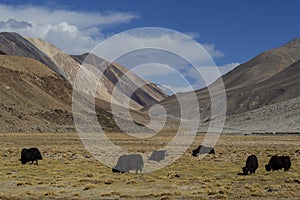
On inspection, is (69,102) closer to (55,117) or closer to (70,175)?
(55,117)

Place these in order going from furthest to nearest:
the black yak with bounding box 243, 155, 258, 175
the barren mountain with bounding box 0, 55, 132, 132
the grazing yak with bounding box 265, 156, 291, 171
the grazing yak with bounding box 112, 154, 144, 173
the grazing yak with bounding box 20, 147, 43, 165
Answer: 1. the barren mountain with bounding box 0, 55, 132, 132
2. the grazing yak with bounding box 20, 147, 43, 165
3. the grazing yak with bounding box 265, 156, 291, 171
4. the grazing yak with bounding box 112, 154, 144, 173
5. the black yak with bounding box 243, 155, 258, 175

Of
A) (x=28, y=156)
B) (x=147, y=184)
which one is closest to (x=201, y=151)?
(x=28, y=156)

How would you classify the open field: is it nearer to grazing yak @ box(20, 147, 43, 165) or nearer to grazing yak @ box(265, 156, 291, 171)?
grazing yak @ box(265, 156, 291, 171)

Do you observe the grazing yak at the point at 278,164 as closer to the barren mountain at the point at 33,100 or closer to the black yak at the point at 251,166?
the black yak at the point at 251,166

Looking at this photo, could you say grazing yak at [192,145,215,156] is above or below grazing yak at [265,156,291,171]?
above

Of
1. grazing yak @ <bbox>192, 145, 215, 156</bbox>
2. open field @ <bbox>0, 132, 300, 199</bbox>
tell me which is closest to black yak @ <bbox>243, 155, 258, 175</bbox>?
open field @ <bbox>0, 132, 300, 199</bbox>

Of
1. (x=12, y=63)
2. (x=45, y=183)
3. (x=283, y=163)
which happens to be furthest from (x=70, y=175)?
(x=12, y=63)

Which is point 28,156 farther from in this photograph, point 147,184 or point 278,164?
point 278,164

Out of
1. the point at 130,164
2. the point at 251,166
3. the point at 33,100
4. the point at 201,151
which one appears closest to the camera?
the point at 251,166

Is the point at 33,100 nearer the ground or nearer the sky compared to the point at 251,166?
nearer the sky

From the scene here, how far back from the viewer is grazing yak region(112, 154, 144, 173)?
28.8m

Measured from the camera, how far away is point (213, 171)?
29641 millimetres

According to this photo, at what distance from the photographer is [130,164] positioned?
1133 inches

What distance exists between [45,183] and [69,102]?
135m
